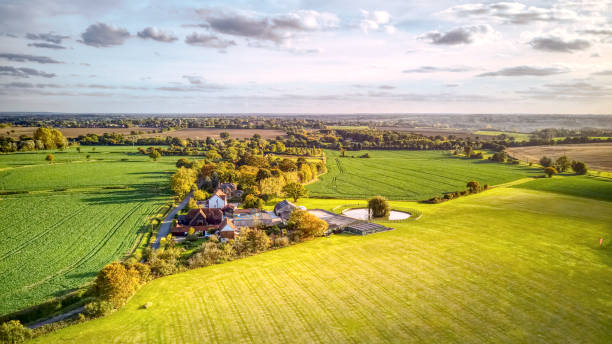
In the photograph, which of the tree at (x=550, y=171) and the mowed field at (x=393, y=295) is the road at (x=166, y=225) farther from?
the tree at (x=550, y=171)

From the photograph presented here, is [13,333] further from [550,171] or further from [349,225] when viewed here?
[550,171]

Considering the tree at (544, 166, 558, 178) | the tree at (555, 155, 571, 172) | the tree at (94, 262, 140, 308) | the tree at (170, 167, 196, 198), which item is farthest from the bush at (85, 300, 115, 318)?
the tree at (555, 155, 571, 172)

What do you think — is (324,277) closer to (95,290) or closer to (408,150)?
(95,290)

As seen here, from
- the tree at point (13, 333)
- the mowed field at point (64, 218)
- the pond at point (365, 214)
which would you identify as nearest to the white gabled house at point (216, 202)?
the mowed field at point (64, 218)

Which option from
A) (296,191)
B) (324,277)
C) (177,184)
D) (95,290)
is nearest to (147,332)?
(95,290)

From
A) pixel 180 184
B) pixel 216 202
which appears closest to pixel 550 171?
pixel 216 202

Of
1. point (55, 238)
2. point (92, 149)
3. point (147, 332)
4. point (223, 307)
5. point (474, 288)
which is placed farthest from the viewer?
point (92, 149)
